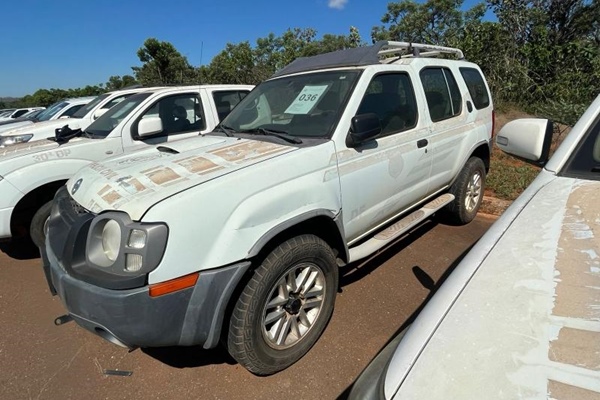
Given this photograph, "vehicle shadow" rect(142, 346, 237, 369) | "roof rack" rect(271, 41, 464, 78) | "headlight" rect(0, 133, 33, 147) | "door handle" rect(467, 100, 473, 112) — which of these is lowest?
"vehicle shadow" rect(142, 346, 237, 369)

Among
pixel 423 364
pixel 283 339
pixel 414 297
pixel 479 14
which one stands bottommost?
pixel 414 297

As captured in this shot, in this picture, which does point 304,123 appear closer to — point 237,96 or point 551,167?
point 551,167

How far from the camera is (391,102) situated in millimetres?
3154

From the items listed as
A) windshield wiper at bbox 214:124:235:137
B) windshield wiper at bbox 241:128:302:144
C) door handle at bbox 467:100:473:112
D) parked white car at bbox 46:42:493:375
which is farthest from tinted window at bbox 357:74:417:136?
door handle at bbox 467:100:473:112

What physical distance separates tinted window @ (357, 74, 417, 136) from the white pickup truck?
2.75 m

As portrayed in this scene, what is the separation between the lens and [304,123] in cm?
273

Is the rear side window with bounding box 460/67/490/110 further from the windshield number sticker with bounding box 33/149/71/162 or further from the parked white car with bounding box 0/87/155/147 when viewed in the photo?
the parked white car with bounding box 0/87/155/147

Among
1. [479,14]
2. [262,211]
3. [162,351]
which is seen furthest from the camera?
[479,14]

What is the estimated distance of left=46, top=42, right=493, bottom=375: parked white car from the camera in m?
1.76

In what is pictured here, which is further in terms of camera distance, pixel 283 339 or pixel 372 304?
pixel 372 304

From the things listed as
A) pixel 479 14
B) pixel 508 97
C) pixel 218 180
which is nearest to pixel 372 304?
pixel 218 180

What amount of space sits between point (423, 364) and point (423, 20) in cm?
3696

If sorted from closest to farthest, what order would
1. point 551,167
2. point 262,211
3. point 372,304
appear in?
point 551,167
point 262,211
point 372,304

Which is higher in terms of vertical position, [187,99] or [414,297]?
[187,99]
